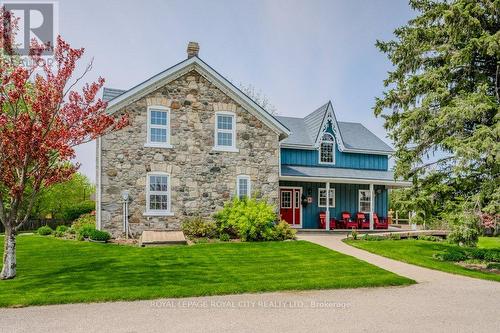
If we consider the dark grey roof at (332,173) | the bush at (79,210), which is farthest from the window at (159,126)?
the bush at (79,210)

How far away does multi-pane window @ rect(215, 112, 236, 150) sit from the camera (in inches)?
721

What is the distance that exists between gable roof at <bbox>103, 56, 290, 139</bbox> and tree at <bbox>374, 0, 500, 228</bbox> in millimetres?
5712

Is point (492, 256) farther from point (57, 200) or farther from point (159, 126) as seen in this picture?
point (57, 200)

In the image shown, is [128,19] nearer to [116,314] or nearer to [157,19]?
[157,19]

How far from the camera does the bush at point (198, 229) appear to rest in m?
16.9

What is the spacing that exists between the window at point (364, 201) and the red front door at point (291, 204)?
4.29 m

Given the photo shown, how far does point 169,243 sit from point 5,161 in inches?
284

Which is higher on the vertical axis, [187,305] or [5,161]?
[5,161]

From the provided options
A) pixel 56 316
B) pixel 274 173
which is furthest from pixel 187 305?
pixel 274 173

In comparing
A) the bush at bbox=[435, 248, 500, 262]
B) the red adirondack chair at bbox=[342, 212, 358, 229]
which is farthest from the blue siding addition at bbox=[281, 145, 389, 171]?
the bush at bbox=[435, 248, 500, 262]

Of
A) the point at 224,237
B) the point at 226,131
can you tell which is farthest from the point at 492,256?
the point at 226,131

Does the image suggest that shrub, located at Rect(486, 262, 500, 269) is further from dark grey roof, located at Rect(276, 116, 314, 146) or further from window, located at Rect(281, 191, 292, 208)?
dark grey roof, located at Rect(276, 116, 314, 146)

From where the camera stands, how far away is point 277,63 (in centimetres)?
2056

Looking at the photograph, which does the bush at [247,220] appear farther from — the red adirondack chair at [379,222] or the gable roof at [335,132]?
the red adirondack chair at [379,222]
